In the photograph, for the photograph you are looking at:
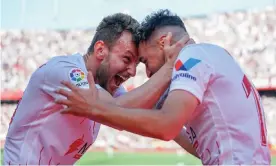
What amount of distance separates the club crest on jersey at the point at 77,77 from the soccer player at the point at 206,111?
0.58 meters

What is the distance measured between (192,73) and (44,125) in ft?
4.21

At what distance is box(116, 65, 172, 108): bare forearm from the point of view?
108 inches

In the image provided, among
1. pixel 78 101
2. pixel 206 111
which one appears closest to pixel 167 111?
pixel 206 111

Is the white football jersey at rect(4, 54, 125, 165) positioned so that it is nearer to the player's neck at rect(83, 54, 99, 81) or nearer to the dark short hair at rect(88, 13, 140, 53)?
the player's neck at rect(83, 54, 99, 81)

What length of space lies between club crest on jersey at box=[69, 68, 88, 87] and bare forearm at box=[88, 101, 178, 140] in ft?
2.24

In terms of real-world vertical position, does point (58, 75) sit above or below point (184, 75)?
below

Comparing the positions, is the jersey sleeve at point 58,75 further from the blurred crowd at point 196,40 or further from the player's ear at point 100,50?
the blurred crowd at point 196,40

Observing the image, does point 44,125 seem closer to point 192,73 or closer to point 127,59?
point 127,59

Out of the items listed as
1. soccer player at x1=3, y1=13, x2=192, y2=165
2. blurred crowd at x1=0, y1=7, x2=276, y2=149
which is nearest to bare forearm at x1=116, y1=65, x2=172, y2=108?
soccer player at x1=3, y1=13, x2=192, y2=165

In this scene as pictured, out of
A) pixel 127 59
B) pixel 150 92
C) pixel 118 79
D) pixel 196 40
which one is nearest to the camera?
pixel 150 92

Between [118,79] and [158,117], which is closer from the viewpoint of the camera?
[158,117]

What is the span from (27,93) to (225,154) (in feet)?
4.88

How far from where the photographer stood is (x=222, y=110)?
231cm

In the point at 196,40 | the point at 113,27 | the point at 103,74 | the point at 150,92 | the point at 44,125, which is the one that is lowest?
the point at 196,40
